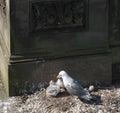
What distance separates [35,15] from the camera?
828cm

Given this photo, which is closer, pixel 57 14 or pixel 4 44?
pixel 57 14

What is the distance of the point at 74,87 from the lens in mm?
8125

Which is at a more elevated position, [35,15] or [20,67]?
[35,15]

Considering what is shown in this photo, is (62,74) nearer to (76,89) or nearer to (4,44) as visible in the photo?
(76,89)

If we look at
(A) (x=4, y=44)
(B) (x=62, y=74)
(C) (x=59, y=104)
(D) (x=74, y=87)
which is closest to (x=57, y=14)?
(B) (x=62, y=74)

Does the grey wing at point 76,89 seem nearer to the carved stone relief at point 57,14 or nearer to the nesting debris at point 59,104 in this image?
the nesting debris at point 59,104

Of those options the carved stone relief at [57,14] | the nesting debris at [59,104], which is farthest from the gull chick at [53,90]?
the carved stone relief at [57,14]

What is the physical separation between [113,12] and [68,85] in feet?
4.81

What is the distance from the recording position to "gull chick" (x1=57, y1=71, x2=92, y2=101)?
8107mm

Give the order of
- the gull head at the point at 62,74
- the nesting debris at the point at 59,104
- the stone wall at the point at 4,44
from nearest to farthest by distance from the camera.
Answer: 1. the nesting debris at the point at 59,104
2. the gull head at the point at 62,74
3. the stone wall at the point at 4,44

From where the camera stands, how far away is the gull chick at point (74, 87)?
26.6 feet

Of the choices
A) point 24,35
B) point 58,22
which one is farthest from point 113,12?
point 24,35

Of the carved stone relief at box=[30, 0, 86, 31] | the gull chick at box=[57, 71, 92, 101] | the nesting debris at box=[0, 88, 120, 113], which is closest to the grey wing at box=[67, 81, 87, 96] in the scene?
the gull chick at box=[57, 71, 92, 101]

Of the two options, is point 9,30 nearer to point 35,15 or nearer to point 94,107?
point 35,15
